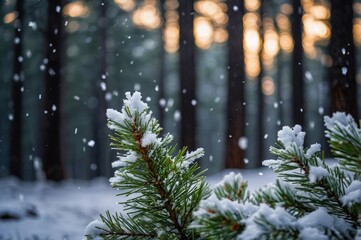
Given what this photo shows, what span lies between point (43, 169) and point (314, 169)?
40.3 ft

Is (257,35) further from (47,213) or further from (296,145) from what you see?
(296,145)

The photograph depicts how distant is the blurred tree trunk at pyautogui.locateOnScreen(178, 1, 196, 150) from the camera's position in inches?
420

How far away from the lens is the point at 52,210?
314 inches

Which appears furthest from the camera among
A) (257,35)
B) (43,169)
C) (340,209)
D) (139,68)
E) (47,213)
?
(139,68)

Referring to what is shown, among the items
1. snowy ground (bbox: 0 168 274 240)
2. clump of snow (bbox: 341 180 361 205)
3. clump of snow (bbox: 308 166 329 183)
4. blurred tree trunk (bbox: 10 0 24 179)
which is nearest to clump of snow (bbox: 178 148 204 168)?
clump of snow (bbox: 308 166 329 183)

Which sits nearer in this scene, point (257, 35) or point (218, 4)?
point (218, 4)

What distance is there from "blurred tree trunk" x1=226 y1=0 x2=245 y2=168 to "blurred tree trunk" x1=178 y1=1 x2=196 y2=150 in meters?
1.39

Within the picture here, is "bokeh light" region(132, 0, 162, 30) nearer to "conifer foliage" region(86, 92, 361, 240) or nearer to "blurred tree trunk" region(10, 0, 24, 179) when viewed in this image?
"blurred tree trunk" region(10, 0, 24, 179)

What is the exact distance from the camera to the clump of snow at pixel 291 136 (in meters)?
1.20

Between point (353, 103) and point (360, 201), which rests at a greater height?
point (353, 103)

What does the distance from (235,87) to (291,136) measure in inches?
342

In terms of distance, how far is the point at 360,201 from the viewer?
3.38 feet

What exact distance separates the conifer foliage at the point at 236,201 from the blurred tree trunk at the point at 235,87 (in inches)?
332

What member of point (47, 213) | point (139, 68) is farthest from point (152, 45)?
point (47, 213)
